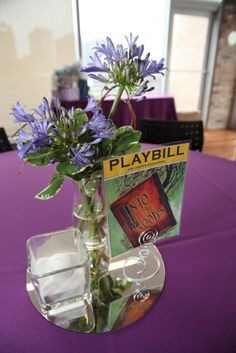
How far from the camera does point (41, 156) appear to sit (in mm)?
430

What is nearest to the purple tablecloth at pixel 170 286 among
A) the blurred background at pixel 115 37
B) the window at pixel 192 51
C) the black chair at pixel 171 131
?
the black chair at pixel 171 131

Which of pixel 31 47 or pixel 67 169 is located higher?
pixel 31 47

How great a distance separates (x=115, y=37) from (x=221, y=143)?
6.59ft

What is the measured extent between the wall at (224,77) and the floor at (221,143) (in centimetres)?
27

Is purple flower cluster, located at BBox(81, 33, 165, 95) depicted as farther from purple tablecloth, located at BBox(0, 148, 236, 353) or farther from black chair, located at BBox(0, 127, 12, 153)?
black chair, located at BBox(0, 127, 12, 153)

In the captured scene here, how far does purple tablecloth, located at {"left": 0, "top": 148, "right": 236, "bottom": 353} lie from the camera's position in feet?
1.44

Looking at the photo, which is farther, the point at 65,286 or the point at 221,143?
the point at 221,143

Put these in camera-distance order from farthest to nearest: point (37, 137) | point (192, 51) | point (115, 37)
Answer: point (192, 51)
point (115, 37)
point (37, 137)

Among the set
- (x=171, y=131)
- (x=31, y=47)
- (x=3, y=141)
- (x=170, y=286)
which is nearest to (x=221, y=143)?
(x=171, y=131)

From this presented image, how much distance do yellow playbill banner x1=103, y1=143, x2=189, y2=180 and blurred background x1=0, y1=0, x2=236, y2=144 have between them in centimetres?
242

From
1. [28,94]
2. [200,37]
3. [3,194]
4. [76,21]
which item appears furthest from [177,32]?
[3,194]

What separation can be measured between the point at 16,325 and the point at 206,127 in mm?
4488

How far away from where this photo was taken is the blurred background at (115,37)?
10.8ft

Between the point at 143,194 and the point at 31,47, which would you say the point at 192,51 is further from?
the point at 143,194
